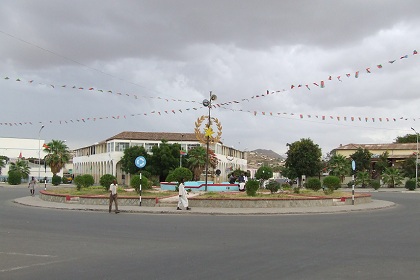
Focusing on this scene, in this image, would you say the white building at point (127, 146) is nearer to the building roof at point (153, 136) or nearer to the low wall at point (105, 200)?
the building roof at point (153, 136)

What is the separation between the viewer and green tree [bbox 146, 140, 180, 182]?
220ft

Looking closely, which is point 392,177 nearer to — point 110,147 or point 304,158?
point 304,158

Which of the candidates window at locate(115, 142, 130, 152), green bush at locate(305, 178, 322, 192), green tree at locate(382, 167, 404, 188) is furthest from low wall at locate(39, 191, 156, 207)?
window at locate(115, 142, 130, 152)

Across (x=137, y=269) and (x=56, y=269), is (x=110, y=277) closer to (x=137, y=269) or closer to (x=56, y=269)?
(x=137, y=269)

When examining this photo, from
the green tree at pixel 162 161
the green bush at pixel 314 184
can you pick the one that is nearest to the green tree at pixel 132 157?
the green tree at pixel 162 161

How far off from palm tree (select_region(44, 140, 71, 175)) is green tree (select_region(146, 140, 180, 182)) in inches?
721

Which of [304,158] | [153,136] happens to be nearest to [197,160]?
[304,158]

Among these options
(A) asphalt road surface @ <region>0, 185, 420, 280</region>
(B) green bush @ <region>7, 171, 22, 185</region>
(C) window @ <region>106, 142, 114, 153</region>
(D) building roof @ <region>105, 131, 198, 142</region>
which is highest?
(D) building roof @ <region>105, 131, 198, 142</region>

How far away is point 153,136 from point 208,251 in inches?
2907

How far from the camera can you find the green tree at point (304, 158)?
68.2 metres

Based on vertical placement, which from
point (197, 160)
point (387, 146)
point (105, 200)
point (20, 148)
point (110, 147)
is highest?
point (20, 148)

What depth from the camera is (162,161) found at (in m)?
67.0

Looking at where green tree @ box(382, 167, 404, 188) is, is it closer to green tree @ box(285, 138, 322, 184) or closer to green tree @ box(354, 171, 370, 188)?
green tree @ box(354, 171, 370, 188)

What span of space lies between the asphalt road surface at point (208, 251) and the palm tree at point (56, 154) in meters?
62.7
